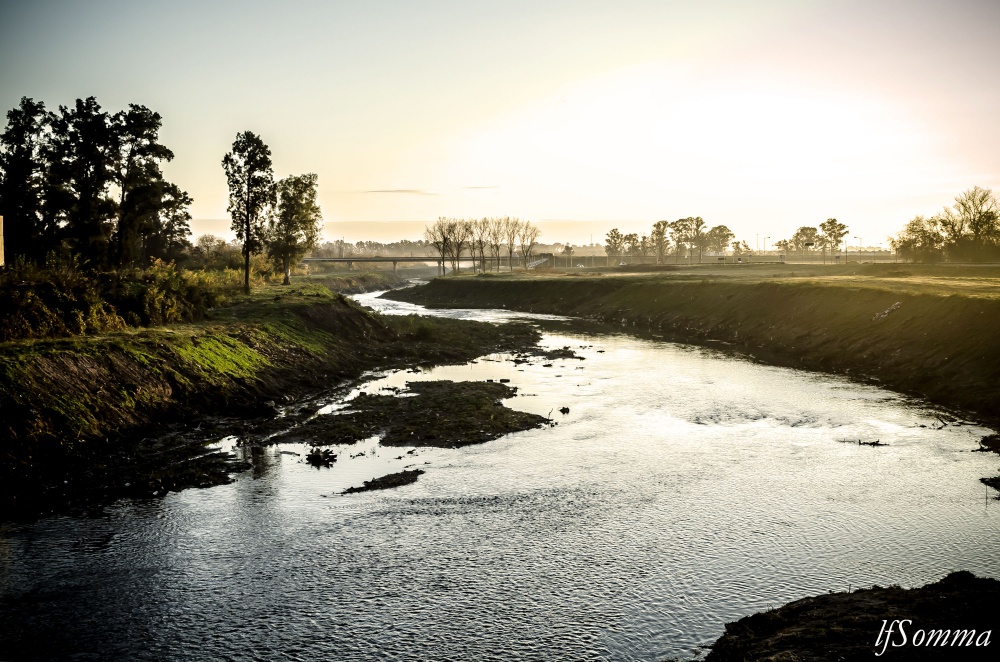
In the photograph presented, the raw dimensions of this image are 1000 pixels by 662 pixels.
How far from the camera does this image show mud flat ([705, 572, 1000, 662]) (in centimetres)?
1123

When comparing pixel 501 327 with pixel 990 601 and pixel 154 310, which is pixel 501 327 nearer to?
pixel 154 310

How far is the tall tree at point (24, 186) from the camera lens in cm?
5750

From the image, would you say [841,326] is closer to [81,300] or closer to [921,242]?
[81,300]

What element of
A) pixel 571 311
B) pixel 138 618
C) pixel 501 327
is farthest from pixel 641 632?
pixel 571 311

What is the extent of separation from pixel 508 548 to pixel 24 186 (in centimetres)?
6233

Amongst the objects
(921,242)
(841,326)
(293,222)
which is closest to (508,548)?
(841,326)

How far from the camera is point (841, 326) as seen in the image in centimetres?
5575

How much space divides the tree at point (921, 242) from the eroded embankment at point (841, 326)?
141 ft

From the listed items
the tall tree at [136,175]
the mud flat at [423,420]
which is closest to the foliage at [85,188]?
the tall tree at [136,175]

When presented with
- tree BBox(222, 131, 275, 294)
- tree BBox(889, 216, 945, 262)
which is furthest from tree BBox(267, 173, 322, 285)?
tree BBox(889, 216, 945, 262)

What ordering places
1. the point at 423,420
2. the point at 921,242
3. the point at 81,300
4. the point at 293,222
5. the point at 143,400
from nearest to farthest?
1. the point at 143,400
2. the point at 423,420
3. the point at 81,300
4. the point at 293,222
5. the point at 921,242

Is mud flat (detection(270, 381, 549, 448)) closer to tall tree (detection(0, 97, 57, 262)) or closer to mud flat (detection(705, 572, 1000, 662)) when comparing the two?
mud flat (detection(705, 572, 1000, 662))

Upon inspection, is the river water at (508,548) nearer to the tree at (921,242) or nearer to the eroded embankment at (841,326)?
the eroded embankment at (841,326)

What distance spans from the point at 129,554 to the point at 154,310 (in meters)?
25.5
